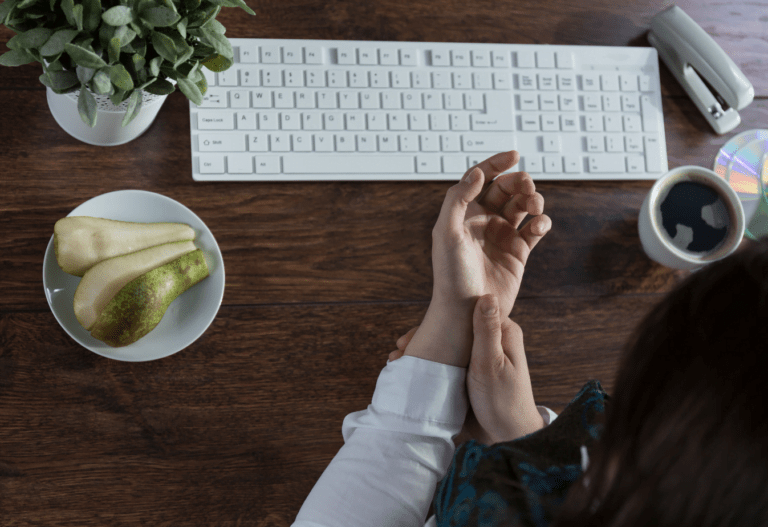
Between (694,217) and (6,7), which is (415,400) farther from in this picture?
(6,7)

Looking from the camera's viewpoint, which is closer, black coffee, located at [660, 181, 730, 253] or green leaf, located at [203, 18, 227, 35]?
green leaf, located at [203, 18, 227, 35]

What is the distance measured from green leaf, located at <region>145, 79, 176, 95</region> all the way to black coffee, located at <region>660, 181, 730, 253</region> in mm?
517

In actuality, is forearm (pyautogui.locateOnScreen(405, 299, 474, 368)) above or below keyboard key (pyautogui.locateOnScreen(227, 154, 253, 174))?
below

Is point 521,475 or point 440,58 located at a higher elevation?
point 440,58

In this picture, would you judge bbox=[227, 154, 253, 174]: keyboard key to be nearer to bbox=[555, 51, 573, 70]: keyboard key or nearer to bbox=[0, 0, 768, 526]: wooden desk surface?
bbox=[0, 0, 768, 526]: wooden desk surface

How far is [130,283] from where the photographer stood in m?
0.52

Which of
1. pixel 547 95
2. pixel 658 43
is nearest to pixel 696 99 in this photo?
pixel 658 43

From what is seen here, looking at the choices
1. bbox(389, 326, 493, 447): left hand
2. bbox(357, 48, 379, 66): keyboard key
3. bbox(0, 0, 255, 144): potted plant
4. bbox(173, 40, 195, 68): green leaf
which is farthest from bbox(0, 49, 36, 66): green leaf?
bbox(389, 326, 493, 447): left hand

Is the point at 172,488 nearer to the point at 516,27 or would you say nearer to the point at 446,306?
the point at 446,306

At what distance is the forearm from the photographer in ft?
2.03

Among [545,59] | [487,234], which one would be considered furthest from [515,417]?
[545,59]

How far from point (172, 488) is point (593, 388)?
1.43 feet

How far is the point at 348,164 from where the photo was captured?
63 centimetres

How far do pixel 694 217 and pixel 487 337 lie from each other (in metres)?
0.27
